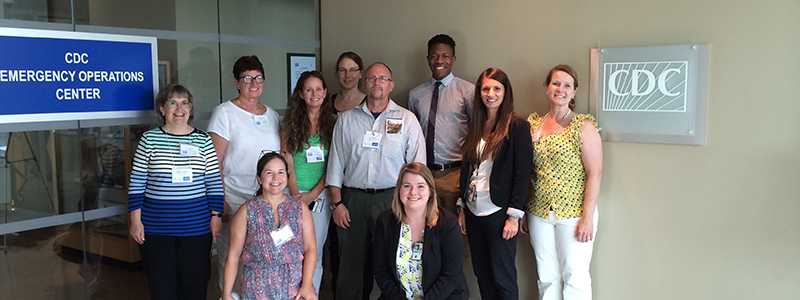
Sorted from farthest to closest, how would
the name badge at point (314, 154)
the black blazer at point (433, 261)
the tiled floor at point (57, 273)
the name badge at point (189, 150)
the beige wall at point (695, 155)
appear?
the name badge at point (314, 154), the tiled floor at point (57, 273), the name badge at point (189, 150), the beige wall at point (695, 155), the black blazer at point (433, 261)

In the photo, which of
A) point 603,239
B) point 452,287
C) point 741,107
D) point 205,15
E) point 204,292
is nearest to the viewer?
point 452,287

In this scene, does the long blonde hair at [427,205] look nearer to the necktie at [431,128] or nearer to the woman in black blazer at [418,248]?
the woman in black blazer at [418,248]

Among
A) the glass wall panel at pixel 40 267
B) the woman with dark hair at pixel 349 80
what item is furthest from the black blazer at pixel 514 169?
the glass wall panel at pixel 40 267

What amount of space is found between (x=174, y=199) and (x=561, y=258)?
1922 mm

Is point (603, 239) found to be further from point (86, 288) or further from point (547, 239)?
point (86, 288)

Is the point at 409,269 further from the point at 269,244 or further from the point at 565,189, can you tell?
the point at 565,189

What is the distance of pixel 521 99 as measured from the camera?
3.73 metres

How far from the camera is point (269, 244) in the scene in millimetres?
2893

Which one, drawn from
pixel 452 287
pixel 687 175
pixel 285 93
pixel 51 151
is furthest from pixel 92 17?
pixel 687 175

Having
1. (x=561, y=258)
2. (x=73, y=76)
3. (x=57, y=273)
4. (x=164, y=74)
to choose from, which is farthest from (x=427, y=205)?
Result: (x=57, y=273)

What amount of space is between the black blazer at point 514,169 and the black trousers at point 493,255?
0.09m

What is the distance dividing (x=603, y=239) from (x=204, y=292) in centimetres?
210

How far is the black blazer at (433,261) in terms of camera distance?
2799mm

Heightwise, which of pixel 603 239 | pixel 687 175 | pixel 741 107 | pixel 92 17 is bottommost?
pixel 603 239
